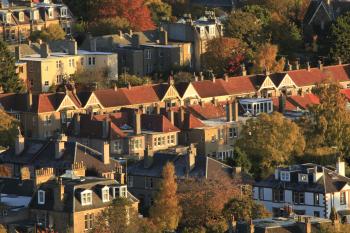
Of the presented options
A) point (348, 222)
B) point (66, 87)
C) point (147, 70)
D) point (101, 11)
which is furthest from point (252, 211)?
point (101, 11)

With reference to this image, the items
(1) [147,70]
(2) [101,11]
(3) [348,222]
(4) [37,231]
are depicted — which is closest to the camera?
(4) [37,231]

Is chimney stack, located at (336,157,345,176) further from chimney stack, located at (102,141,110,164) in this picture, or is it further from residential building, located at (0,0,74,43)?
residential building, located at (0,0,74,43)

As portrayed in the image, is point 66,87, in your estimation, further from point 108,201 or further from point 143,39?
point 108,201

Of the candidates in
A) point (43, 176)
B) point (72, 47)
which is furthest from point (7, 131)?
point (72, 47)

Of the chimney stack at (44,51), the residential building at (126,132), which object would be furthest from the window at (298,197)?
the chimney stack at (44,51)

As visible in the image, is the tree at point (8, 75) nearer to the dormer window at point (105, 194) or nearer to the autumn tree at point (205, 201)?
the autumn tree at point (205, 201)

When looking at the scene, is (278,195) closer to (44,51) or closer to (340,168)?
Result: (340,168)

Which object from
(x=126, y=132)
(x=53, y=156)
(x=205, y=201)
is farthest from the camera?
(x=126, y=132)
